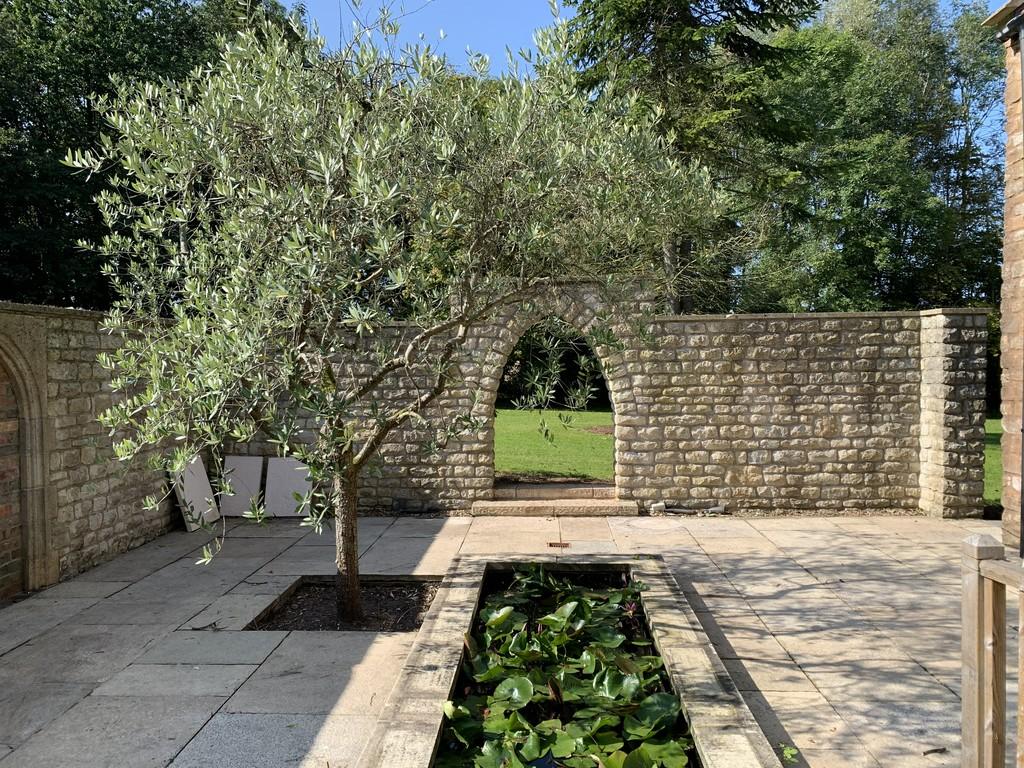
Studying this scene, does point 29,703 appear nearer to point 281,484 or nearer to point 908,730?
point 908,730

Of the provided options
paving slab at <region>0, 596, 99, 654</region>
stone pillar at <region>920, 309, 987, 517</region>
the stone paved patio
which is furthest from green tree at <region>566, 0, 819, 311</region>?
paving slab at <region>0, 596, 99, 654</region>

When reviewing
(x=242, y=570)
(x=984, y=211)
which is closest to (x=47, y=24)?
(x=242, y=570)

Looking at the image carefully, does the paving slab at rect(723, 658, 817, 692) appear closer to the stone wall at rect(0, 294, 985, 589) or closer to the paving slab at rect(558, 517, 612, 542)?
the paving slab at rect(558, 517, 612, 542)

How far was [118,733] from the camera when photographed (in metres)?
3.38

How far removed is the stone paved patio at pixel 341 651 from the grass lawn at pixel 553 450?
3.63m

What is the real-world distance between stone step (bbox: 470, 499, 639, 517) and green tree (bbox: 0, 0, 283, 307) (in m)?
11.1

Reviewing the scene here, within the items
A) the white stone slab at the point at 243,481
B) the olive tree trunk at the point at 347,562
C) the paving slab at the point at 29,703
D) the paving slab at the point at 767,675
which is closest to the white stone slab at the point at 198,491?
the white stone slab at the point at 243,481

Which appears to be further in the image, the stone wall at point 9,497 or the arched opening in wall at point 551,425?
the stone wall at point 9,497

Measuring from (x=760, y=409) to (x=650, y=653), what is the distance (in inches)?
201

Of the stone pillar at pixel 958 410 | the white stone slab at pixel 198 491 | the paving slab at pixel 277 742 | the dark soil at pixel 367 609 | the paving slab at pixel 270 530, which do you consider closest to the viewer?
the paving slab at pixel 277 742

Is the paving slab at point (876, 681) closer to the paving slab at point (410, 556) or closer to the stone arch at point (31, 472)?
the paving slab at point (410, 556)

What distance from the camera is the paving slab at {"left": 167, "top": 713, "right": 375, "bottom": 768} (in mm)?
3129

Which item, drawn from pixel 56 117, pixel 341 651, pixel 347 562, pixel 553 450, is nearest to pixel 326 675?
pixel 341 651

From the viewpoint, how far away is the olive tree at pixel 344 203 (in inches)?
Result: 138
